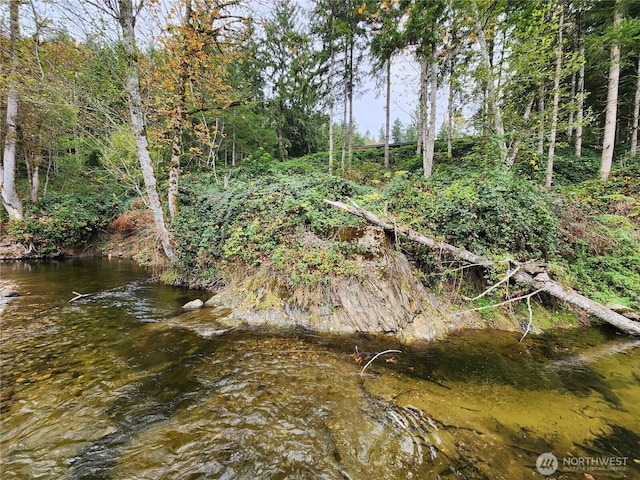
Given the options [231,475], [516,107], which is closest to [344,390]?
[231,475]

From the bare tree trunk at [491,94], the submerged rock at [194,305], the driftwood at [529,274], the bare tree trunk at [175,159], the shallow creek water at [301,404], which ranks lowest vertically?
the shallow creek water at [301,404]

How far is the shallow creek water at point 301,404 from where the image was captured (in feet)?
8.16

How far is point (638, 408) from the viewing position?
335 cm

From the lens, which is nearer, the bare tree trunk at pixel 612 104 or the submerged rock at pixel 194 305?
the submerged rock at pixel 194 305

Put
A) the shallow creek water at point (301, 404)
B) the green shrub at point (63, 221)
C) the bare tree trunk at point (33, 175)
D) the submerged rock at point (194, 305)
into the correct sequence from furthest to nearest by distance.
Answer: the bare tree trunk at point (33, 175), the green shrub at point (63, 221), the submerged rock at point (194, 305), the shallow creek water at point (301, 404)

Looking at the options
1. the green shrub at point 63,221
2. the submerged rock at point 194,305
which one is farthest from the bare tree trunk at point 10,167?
the submerged rock at point 194,305

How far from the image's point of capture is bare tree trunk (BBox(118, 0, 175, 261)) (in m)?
7.10

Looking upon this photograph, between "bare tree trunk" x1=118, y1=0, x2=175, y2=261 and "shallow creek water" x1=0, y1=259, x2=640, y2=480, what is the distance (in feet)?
11.8

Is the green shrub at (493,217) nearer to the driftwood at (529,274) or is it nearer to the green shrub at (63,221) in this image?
the driftwood at (529,274)

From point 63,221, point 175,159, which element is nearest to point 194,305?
point 175,159

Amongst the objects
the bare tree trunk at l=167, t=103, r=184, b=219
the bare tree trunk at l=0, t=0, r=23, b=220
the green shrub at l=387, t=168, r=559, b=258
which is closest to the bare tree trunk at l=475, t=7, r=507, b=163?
the green shrub at l=387, t=168, r=559, b=258

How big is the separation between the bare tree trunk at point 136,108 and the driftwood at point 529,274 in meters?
5.47

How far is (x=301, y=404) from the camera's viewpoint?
3268 mm

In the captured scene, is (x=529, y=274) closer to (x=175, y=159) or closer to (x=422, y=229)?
(x=422, y=229)
